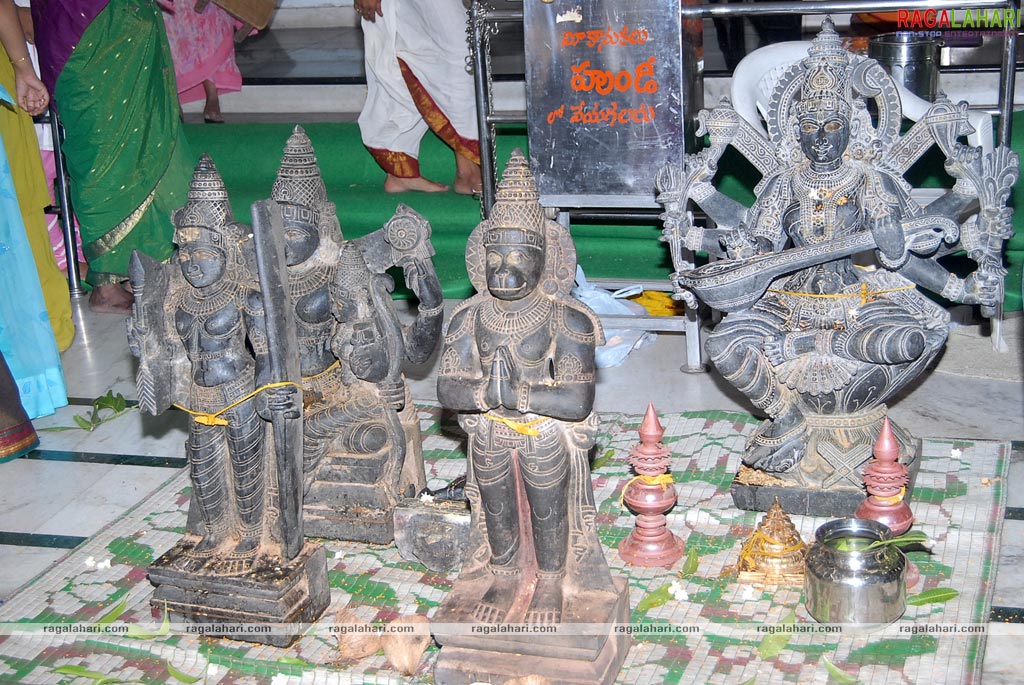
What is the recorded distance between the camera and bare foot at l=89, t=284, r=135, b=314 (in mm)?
7285

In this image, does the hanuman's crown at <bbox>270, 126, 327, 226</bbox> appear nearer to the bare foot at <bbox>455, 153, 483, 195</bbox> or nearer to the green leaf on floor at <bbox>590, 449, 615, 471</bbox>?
the green leaf on floor at <bbox>590, 449, 615, 471</bbox>

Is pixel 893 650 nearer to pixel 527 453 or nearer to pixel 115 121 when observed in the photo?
pixel 527 453

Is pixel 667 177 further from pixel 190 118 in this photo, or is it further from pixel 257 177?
pixel 190 118

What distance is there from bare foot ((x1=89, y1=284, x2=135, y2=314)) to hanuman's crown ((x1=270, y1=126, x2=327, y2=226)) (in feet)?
10.7

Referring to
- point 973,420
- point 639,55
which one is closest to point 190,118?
point 639,55

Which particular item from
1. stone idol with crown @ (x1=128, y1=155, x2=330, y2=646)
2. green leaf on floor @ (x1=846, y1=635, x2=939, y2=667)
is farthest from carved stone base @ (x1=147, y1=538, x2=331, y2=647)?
green leaf on floor @ (x1=846, y1=635, x2=939, y2=667)

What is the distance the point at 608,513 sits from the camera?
15.4 feet

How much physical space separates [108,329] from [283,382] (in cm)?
345

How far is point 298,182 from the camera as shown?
4309 mm

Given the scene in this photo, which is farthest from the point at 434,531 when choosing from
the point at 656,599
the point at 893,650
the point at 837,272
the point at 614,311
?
the point at 614,311

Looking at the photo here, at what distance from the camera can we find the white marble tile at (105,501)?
4.92m

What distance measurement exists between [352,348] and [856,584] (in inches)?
72.0

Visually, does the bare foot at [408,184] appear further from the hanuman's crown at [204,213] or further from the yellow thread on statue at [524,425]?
the yellow thread on statue at [524,425]

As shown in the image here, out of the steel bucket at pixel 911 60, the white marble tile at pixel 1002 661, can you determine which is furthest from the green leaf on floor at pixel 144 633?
the steel bucket at pixel 911 60
